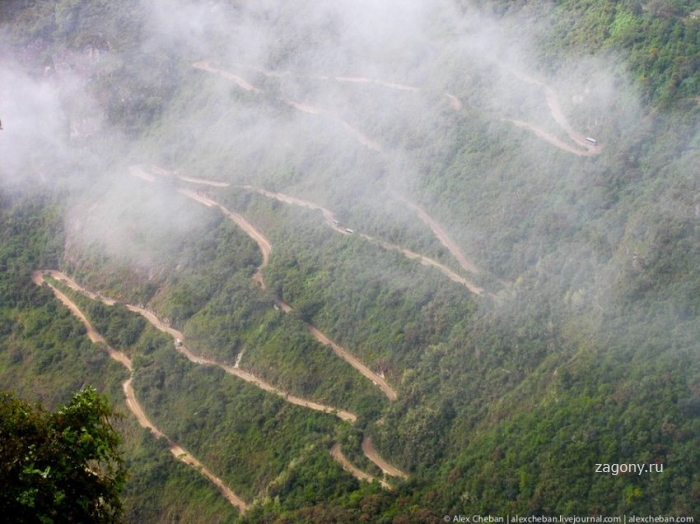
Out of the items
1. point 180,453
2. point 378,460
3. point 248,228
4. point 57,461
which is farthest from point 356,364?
point 57,461

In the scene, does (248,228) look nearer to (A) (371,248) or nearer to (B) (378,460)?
(A) (371,248)

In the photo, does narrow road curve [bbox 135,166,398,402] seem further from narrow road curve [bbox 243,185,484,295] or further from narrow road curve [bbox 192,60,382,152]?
narrow road curve [bbox 192,60,382,152]

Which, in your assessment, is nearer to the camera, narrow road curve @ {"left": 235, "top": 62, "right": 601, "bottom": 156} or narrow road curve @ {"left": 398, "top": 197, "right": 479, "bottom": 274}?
narrow road curve @ {"left": 398, "top": 197, "right": 479, "bottom": 274}

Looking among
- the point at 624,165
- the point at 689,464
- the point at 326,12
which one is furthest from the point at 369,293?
the point at 326,12

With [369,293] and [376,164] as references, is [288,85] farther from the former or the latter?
[369,293]

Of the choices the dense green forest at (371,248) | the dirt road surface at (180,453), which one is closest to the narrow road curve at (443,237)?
the dense green forest at (371,248)

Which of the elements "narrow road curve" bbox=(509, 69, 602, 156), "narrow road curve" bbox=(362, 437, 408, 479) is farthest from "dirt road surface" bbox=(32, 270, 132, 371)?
"narrow road curve" bbox=(509, 69, 602, 156)
